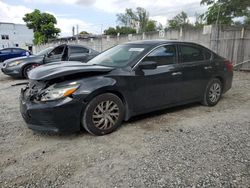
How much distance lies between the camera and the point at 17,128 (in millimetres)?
3668

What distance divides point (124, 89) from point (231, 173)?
1.83 metres

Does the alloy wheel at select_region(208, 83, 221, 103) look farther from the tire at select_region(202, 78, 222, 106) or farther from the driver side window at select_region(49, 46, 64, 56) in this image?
the driver side window at select_region(49, 46, 64, 56)

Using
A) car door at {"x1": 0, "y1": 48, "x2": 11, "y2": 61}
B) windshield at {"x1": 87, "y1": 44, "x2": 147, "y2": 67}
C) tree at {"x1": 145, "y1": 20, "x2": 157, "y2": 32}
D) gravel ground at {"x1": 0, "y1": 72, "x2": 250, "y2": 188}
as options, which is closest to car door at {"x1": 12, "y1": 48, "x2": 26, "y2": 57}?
car door at {"x1": 0, "y1": 48, "x2": 11, "y2": 61}

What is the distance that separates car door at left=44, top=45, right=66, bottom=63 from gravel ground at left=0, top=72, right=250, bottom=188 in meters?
4.67

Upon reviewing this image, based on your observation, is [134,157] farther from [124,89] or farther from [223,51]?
[223,51]

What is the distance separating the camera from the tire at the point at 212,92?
465 centimetres

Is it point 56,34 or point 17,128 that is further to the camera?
point 56,34

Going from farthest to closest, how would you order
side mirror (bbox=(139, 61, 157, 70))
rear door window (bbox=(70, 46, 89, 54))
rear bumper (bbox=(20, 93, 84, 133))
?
rear door window (bbox=(70, 46, 89, 54))
side mirror (bbox=(139, 61, 157, 70))
rear bumper (bbox=(20, 93, 84, 133))

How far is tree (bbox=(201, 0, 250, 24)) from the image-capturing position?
63.2ft

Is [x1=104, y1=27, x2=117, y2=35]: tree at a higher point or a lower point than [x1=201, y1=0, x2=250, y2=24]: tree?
higher

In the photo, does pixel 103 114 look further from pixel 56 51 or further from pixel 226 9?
pixel 226 9

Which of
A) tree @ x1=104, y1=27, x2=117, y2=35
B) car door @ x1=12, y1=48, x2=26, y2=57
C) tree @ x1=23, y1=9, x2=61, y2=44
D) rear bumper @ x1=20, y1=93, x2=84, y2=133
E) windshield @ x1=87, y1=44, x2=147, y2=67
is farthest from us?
tree @ x1=104, y1=27, x2=117, y2=35

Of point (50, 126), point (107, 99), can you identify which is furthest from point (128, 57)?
point (50, 126)

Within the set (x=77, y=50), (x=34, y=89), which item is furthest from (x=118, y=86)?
(x=77, y=50)
